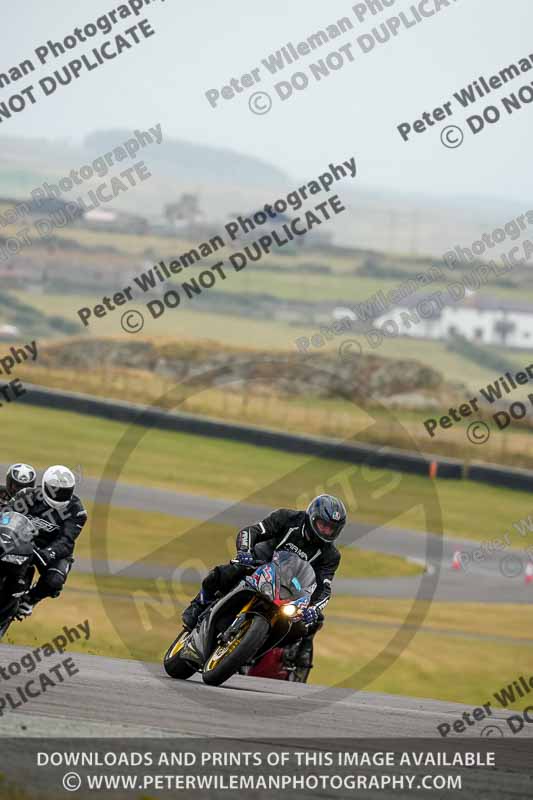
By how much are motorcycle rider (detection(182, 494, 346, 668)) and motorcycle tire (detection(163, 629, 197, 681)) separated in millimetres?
170

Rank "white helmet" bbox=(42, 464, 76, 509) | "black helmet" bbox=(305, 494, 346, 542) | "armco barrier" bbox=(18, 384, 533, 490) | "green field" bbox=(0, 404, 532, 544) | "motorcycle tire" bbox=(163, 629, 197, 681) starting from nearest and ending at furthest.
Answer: "black helmet" bbox=(305, 494, 346, 542) → "motorcycle tire" bbox=(163, 629, 197, 681) → "white helmet" bbox=(42, 464, 76, 509) → "green field" bbox=(0, 404, 532, 544) → "armco barrier" bbox=(18, 384, 533, 490)

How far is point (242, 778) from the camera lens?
6125 millimetres

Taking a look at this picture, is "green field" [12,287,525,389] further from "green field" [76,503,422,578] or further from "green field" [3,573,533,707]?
"green field" [3,573,533,707]

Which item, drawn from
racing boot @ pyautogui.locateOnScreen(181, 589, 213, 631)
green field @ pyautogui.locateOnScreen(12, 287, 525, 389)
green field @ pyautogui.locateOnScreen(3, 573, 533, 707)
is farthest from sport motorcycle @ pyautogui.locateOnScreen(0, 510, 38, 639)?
green field @ pyautogui.locateOnScreen(12, 287, 525, 389)

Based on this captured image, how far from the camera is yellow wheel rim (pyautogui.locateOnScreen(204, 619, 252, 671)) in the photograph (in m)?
9.14

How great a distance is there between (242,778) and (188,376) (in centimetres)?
5773

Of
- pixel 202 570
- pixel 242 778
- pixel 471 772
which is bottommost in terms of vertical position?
pixel 202 570

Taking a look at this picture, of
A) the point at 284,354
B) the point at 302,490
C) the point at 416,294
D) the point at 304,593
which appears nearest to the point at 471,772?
the point at 304,593

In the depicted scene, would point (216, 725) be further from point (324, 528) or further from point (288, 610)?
point (324, 528)

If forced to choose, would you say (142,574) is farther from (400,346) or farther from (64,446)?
(400,346)

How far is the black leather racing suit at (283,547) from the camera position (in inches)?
388

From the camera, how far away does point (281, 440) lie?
1619 inches

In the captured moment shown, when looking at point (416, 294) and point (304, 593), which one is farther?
point (416, 294)

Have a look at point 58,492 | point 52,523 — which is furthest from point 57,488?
point 52,523
